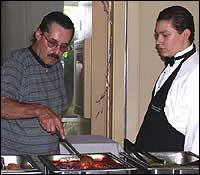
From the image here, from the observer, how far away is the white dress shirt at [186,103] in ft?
4.82

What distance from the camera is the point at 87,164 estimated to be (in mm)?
1136

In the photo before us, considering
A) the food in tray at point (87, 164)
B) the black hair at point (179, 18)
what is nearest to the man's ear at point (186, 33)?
the black hair at point (179, 18)

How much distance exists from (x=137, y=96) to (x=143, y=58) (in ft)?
0.58

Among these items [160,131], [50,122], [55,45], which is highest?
[55,45]

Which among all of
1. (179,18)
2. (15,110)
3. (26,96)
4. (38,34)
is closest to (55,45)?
(38,34)

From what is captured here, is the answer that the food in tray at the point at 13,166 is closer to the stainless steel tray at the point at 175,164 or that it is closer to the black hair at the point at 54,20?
the stainless steel tray at the point at 175,164

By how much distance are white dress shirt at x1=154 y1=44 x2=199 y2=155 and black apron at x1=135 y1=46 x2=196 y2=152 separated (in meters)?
0.02

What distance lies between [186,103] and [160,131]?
6.6 inches

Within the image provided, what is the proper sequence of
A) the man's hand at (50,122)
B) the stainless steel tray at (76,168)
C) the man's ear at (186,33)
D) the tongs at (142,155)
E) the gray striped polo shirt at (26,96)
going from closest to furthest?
1. the stainless steel tray at (76,168)
2. the tongs at (142,155)
3. the man's hand at (50,122)
4. the gray striped polo shirt at (26,96)
5. the man's ear at (186,33)

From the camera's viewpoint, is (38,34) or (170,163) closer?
(170,163)

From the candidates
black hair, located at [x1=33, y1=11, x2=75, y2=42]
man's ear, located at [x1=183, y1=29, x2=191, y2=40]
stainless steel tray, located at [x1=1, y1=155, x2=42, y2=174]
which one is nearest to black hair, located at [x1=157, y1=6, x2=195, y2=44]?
man's ear, located at [x1=183, y1=29, x2=191, y2=40]

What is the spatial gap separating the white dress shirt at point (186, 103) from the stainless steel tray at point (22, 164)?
539 millimetres

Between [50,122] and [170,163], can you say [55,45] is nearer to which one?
[50,122]

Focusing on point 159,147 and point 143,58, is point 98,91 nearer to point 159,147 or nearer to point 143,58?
point 143,58
